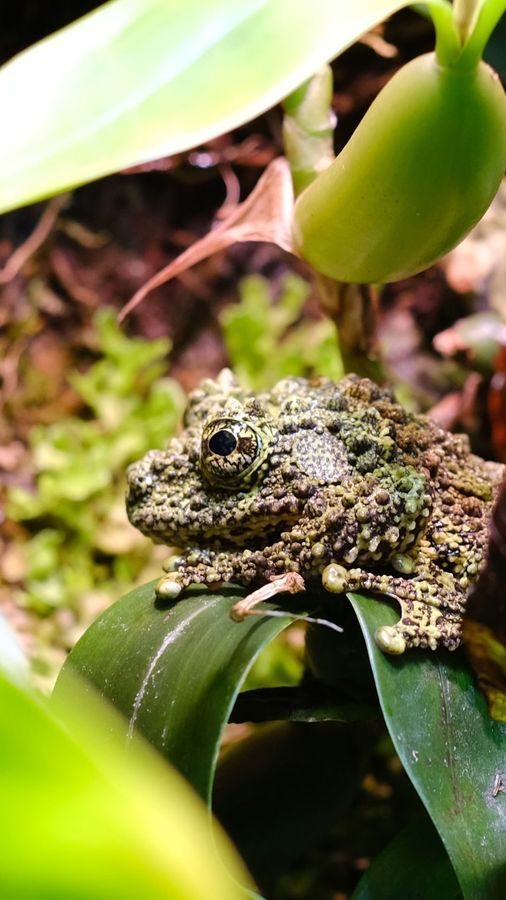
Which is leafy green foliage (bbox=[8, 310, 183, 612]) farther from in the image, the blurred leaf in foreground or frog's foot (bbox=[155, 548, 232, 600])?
the blurred leaf in foreground

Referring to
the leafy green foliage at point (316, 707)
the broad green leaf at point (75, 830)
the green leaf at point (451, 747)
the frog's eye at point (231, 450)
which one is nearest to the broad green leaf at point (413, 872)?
A: the leafy green foliage at point (316, 707)

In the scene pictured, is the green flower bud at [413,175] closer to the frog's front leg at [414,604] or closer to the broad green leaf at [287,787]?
the frog's front leg at [414,604]

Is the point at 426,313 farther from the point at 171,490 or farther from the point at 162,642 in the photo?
the point at 162,642

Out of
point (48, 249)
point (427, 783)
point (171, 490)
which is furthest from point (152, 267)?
point (427, 783)

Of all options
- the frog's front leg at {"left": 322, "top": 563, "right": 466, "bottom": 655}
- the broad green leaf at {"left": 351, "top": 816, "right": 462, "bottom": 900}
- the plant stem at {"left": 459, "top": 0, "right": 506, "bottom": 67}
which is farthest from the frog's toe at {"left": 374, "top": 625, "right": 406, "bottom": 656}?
the plant stem at {"left": 459, "top": 0, "right": 506, "bottom": 67}

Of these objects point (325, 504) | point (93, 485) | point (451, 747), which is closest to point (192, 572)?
point (325, 504)

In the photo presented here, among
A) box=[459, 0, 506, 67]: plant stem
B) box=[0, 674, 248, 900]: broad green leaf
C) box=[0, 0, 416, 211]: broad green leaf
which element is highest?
box=[0, 0, 416, 211]: broad green leaf

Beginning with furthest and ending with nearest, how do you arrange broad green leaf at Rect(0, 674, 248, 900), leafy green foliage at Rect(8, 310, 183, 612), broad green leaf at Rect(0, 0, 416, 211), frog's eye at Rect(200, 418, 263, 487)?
1. leafy green foliage at Rect(8, 310, 183, 612)
2. frog's eye at Rect(200, 418, 263, 487)
3. broad green leaf at Rect(0, 0, 416, 211)
4. broad green leaf at Rect(0, 674, 248, 900)

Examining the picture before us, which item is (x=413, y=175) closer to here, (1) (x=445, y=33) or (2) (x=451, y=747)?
(1) (x=445, y=33)
